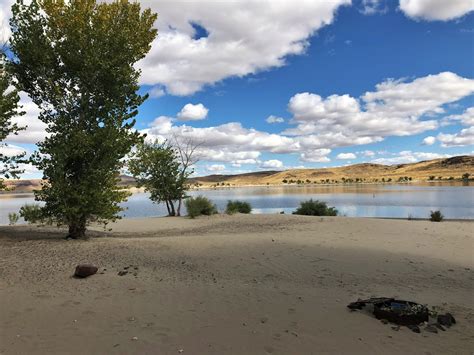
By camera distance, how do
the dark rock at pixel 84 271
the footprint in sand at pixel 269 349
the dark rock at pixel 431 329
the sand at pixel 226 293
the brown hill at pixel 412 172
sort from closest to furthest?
the footprint in sand at pixel 269 349, the sand at pixel 226 293, the dark rock at pixel 431 329, the dark rock at pixel 84 271, the brown hill at pixel 412 172

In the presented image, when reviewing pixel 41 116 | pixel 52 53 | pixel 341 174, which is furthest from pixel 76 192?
pixel 341 174

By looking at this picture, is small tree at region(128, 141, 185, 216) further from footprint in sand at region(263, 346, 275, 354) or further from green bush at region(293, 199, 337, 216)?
footprint in sand at region(263, 346, 275, 354)

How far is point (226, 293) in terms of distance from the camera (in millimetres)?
5957

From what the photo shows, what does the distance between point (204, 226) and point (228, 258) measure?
302 inches

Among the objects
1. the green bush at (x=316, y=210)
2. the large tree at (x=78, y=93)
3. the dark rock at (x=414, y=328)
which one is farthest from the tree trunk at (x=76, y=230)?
the green bush at (x=316, y=210)

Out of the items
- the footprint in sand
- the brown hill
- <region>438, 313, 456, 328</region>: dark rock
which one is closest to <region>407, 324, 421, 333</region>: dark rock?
<region>438, 313, 456, 328</region>: dark rock

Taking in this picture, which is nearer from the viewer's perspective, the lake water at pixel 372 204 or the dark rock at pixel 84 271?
the dark rock at pixel 84 271

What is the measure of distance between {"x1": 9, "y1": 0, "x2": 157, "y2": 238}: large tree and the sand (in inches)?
51.7

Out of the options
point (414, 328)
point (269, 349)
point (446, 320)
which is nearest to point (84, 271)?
point (269, 349)

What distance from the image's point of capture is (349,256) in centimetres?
864

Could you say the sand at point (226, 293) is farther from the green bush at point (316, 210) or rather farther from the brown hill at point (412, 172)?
the brown hill at point (412, 172)

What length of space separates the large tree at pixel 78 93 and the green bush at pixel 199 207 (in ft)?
30.5

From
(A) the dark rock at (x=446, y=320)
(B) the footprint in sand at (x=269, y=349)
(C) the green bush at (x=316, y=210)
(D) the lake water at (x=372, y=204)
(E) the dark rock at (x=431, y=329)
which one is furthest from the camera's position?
(D) the lake water at (x=372, y=204)

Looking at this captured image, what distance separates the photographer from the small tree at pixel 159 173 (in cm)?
2334
